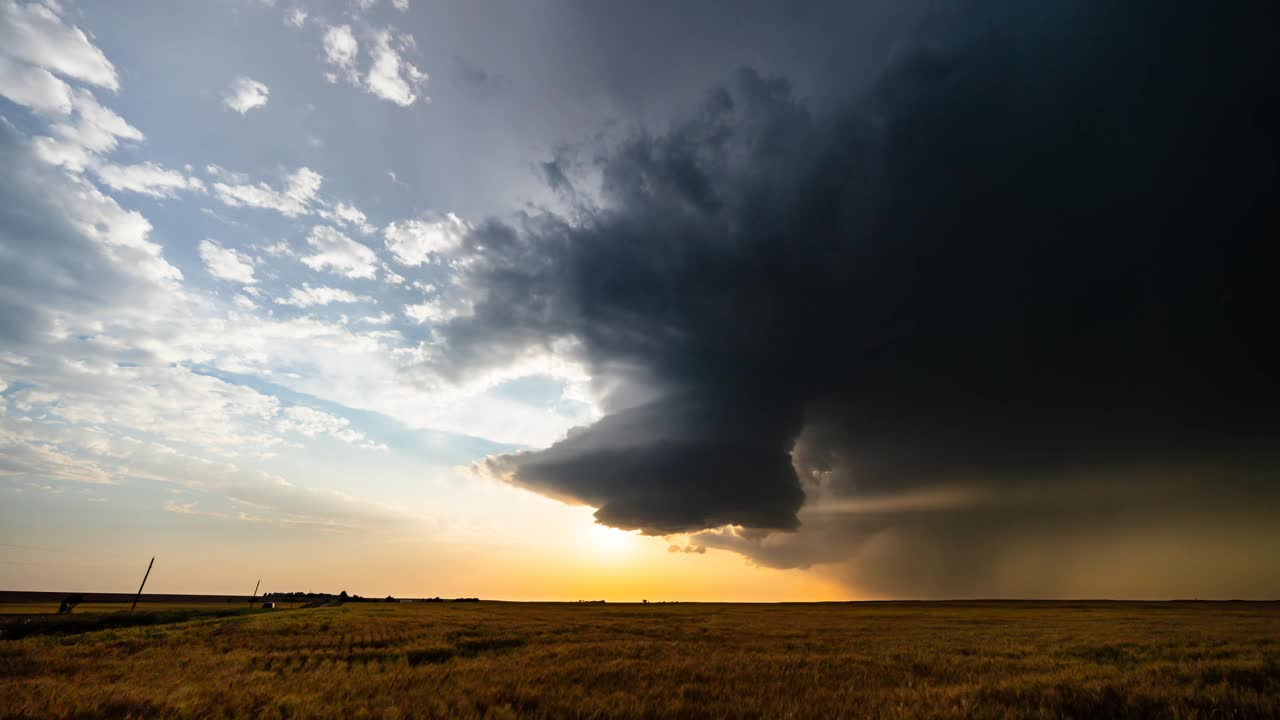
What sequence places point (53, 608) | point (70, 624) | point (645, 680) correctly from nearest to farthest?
point (645, 680) → point (70, 624) → point (53, 608)

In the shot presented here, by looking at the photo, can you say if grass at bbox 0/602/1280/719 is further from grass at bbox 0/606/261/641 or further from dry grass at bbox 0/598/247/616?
dry grass at bbox 0/598/247/616

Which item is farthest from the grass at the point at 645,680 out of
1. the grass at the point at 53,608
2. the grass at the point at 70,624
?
the grass at the point at 53,608

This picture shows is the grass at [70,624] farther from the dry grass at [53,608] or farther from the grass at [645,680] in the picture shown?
the grass at [645,680]

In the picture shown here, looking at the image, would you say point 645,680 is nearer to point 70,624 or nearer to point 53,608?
point 70,624

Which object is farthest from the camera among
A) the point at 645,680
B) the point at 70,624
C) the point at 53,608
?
the point at 53,608

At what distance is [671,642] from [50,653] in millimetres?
24093

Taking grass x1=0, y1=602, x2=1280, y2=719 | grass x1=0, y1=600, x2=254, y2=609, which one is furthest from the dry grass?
grass x1=0, y1=602, x2=1280, y2=719

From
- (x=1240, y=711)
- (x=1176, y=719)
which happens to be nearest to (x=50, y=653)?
(x=1176, y=719)

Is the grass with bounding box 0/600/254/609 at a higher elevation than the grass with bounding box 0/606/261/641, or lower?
lower

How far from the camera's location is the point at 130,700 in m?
9.93

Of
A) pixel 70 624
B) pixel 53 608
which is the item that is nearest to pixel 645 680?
pixel 70 624

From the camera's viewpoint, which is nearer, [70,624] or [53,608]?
[70,624]

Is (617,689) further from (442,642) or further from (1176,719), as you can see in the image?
(442,642)

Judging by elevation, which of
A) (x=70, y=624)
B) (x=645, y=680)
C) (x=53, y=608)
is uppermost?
(x=645, y=680)
